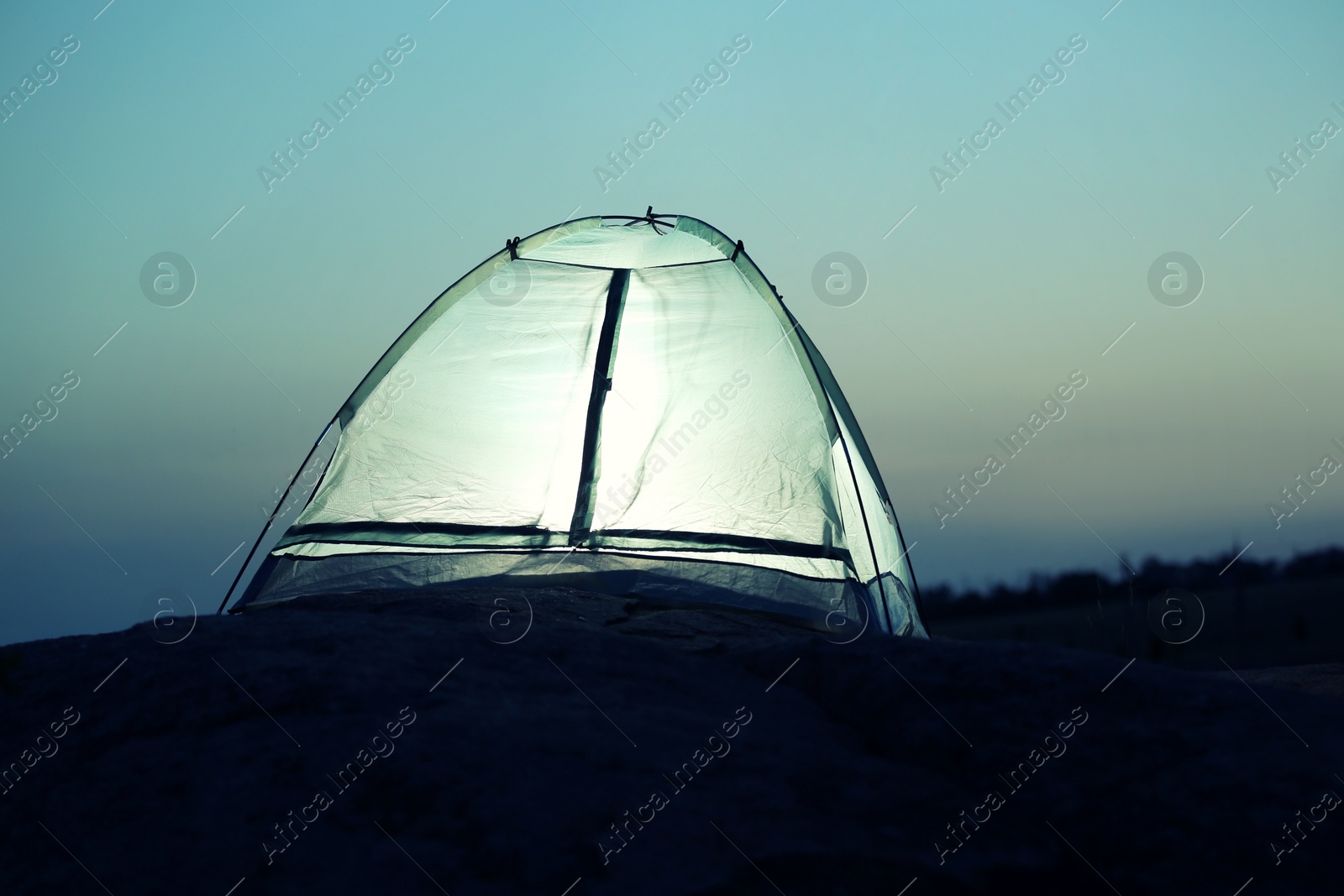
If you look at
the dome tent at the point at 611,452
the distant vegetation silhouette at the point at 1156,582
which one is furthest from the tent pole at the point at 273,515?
the distant vegetation silhouette at the point at 1156,582

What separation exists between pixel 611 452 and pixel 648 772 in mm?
3844

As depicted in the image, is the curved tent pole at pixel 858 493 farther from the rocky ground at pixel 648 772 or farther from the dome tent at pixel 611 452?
the rocky ground at pixel 648 772

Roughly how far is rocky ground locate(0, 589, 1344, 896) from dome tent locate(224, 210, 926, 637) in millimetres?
2312

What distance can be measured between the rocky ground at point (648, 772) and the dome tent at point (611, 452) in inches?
91.0

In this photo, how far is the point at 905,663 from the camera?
8.96 feet

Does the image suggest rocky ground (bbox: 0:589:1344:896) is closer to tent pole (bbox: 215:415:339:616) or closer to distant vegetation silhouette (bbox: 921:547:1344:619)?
tent pole (bbox: 215:415:339:616)

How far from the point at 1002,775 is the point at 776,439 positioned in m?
3.52

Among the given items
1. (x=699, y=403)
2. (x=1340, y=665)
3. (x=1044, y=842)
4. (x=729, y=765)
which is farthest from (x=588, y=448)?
(x=1340, y=665)

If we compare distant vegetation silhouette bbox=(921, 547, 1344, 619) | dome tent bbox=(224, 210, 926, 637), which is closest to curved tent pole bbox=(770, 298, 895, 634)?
dome tent bbox=(224, 210, 926, 637)

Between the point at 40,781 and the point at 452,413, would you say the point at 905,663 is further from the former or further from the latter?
the point at 452,413

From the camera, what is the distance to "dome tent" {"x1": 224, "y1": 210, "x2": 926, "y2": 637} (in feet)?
17.5

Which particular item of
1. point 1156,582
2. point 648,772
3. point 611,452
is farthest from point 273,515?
point 1156,582

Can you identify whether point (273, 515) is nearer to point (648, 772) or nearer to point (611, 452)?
point (611, 452)

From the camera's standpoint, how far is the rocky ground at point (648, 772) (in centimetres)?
190
